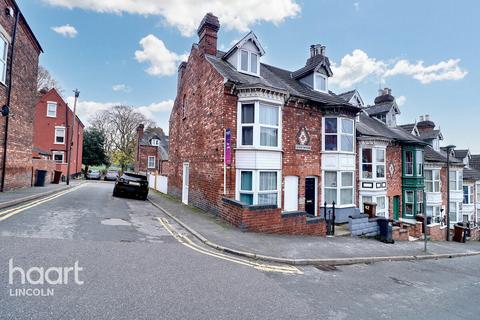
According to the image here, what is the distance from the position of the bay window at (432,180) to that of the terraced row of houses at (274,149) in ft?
4.93

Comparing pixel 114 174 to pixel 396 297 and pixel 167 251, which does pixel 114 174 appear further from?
pixel 396 297

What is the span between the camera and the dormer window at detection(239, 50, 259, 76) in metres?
13.2

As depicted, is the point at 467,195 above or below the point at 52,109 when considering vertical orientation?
below

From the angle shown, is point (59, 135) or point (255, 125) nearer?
point (255, 125)

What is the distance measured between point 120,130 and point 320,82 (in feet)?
144

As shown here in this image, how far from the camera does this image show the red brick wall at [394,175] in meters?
17.7

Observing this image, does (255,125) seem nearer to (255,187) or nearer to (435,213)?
(255,187)

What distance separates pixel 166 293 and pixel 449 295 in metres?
6.41

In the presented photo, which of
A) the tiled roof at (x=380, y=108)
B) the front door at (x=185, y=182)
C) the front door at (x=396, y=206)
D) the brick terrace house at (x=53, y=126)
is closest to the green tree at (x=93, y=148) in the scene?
the brick terrace house at (x=53, y=126)

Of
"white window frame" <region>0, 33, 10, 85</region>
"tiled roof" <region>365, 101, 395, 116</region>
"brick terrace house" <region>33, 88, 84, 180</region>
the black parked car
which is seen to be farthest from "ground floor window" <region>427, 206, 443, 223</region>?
"brick terrace house" <region>33, 88, 84, 180</region>

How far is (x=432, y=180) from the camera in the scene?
70.6 ft

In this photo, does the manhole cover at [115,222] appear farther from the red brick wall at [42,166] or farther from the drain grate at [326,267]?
the red brick wall at [42,166]

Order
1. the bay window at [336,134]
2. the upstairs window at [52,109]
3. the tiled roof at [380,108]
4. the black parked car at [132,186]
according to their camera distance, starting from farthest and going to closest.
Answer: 1. the upstairs window at [52,109]
2. the tiled roof at [380,108]
3. the black parked car at [132,186]
4. the bay window at [336,134]

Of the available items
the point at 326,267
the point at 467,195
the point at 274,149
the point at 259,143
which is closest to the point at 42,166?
the point at 259,143
